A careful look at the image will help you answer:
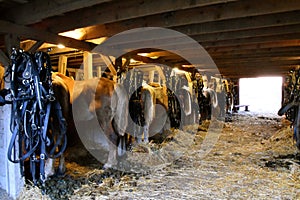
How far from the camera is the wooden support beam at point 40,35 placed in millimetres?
2631

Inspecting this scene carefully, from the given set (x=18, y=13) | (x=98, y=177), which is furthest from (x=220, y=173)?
(x=18, y=13)

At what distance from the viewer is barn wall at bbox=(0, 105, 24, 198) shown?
2678 millimetres

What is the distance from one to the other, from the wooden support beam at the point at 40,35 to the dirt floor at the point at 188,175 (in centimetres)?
172

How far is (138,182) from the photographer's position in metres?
3.07

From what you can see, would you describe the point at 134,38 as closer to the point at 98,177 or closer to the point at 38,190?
the point at 98,177

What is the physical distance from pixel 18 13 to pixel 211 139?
4.59 m

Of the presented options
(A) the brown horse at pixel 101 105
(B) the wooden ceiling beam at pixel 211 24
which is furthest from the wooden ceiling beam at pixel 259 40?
(A) the brown horse at pixel 101 105

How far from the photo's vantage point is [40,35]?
2.97m

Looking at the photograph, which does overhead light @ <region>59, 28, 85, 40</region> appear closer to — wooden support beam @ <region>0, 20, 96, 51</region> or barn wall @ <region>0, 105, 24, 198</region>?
wooden support beam @ <region>0, 20, 96, 51</region>

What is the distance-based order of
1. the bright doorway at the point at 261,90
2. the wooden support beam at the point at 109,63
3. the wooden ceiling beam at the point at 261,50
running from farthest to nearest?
the bright doorway at the point at 261,90
the wooden ceiling beam at the point at 261,50
the wooden support beam at the point at 109,63

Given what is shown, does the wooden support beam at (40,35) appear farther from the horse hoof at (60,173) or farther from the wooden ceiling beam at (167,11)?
the horse hoof at (60,173)

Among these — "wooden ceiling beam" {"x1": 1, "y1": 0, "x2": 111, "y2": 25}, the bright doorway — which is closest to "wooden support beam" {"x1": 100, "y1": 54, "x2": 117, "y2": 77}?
"wooden ceiling beam" {"x1": 1, "y1": 0, "x2": 111, "y2": 25}

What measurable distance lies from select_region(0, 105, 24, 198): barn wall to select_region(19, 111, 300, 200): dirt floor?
14cm

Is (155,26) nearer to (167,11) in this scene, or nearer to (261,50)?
(167,11)
